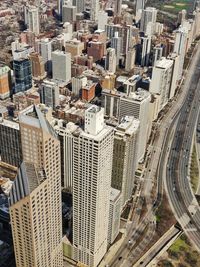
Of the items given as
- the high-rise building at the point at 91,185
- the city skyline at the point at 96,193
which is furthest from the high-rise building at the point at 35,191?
the high-rise building at the point at 91,185

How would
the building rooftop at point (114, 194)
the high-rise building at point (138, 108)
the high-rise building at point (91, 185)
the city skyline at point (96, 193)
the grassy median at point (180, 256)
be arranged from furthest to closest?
the high-rise building at point (138, 108), the grassy median at point (180, 256), the building rooftop at point (114, 194), the high-rise building at point (91, 185), the city skyline at point (96, 193)

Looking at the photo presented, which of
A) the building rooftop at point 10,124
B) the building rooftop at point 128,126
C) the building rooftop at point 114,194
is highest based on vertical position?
the building rooftop at point 128,126

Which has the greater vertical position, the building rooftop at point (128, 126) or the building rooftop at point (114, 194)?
the building rooftop at point (128, 126)

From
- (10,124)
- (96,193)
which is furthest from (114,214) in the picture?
(10,124)

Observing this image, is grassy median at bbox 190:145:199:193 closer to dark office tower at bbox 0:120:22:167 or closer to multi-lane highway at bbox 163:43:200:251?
multi-lane highway at bbox 163:43:200:251

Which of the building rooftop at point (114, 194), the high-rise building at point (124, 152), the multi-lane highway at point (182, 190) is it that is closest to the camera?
the building rooftop at point (114, 194)

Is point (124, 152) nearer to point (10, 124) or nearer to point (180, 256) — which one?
point (180, 256)

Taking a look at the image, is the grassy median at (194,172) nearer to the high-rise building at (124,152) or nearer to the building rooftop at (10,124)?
the high-rise building at (124,152)
